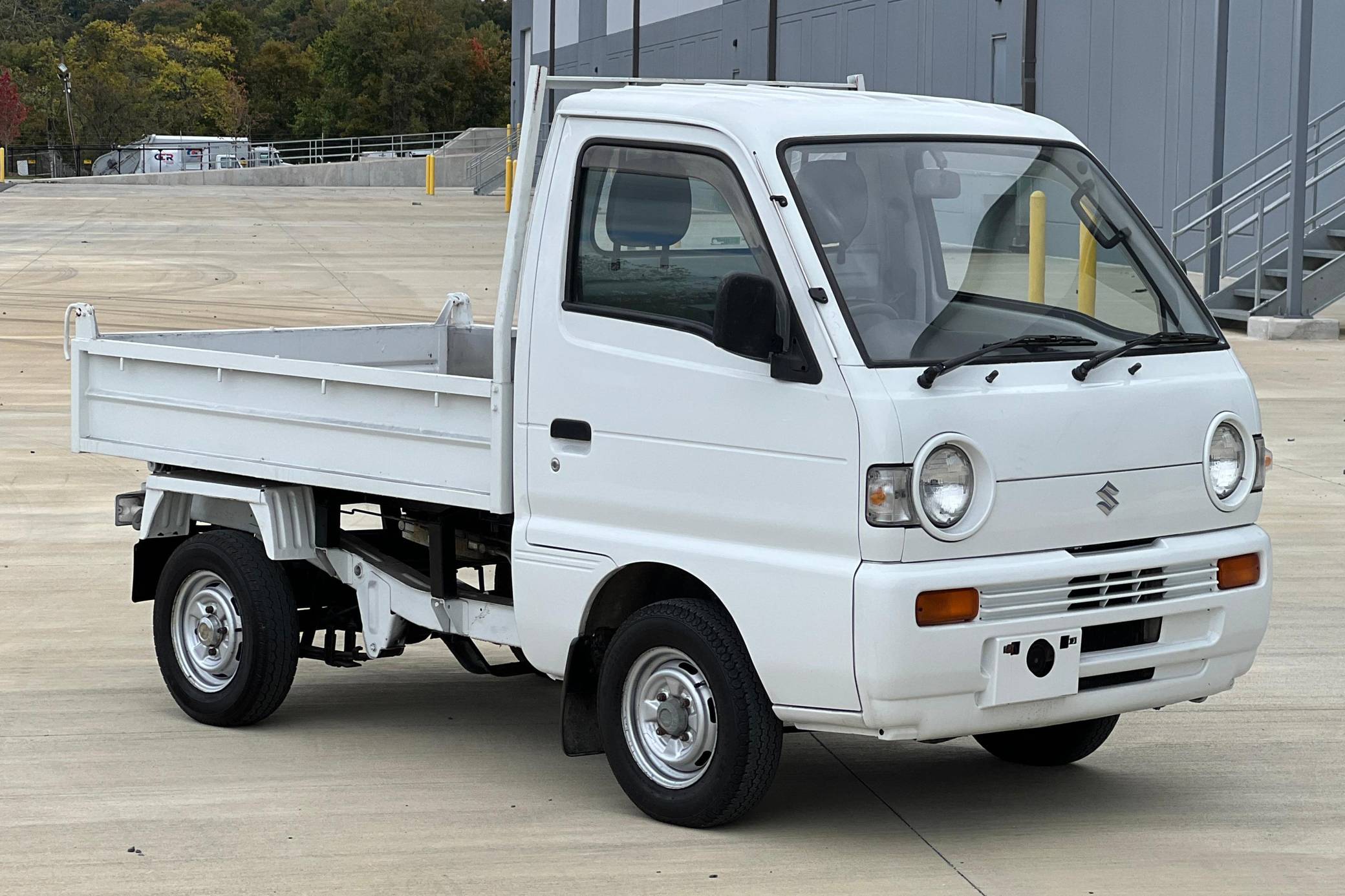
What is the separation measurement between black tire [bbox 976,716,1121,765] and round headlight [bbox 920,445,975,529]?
1429 mm

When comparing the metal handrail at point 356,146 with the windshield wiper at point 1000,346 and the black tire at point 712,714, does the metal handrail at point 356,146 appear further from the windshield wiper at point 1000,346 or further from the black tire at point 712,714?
the windshield wiper at point 1000,346

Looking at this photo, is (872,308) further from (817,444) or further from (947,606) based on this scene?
(947,606)

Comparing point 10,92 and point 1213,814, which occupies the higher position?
point 10,92

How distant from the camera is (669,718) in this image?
561 cm

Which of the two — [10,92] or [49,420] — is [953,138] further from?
[10,92]

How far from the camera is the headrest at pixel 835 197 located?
17.9ft

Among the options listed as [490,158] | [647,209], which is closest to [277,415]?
[647,209]

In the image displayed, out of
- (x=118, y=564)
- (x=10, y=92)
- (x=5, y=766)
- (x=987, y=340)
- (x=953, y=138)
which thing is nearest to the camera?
(x=987, y=340)

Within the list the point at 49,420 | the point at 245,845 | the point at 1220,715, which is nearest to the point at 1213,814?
the point at 1220,715

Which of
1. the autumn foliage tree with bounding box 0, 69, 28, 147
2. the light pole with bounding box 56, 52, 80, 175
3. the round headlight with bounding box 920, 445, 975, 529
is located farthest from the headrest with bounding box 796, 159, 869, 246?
the autumn foliage tree with bounding box 0, 69, 28, 147

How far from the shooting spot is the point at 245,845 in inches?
217

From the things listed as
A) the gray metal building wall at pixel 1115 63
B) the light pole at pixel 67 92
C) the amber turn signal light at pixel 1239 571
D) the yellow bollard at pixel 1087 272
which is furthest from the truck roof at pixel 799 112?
the light pole at pixel 67 92

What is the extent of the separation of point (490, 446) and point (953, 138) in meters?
1.72

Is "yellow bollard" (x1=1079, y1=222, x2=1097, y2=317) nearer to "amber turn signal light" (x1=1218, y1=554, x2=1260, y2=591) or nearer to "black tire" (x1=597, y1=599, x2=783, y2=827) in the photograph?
"amber turn signal light" (x1=1218, y1=554, x2=1260, y2=591)
